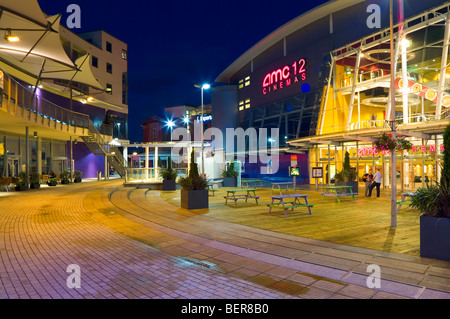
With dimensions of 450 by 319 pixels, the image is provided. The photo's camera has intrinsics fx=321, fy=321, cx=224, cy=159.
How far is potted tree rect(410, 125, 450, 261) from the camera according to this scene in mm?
5539

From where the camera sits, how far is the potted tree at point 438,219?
554 centimetres

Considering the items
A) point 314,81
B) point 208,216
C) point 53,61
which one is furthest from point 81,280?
point 314,81

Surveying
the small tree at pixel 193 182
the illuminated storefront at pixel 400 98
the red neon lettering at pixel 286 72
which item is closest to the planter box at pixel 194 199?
the small tree at pixel 193 182

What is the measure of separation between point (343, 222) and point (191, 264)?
5.64 m

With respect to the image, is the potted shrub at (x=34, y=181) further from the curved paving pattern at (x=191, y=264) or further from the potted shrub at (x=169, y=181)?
the curved paving pattern at (x=191, y=264)

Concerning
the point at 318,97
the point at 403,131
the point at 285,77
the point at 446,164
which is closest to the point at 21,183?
the point at 446,164

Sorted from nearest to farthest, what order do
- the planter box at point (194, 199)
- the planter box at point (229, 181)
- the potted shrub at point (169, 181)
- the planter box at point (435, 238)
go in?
1. the planter box at point (435, 238)
2. the planter box at point (194, 199)
3. the potted shrub at point (169, 181)
4. the planter box at point (229, 181)

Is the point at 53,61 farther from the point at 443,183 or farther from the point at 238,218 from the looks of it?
the point at 443,183

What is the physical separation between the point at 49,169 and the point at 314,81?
26.1m

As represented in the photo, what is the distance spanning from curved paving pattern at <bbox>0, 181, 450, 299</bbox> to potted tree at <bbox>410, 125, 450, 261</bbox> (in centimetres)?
37

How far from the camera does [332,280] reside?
475cm

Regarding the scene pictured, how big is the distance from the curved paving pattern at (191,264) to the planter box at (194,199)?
272 centimetres

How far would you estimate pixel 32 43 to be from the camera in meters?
16.9

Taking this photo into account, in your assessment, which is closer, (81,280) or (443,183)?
(81,280)
